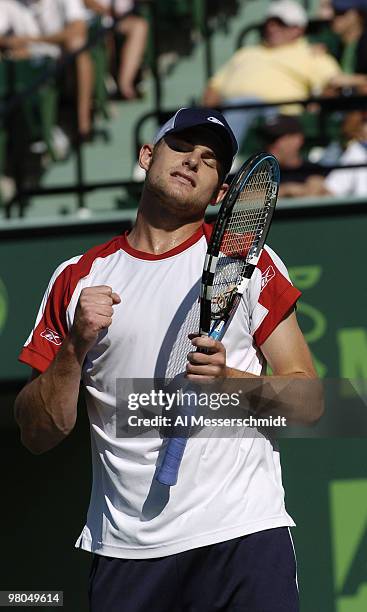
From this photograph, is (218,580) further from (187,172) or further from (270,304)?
(187,172)

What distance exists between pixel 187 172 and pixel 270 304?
0.45 metres

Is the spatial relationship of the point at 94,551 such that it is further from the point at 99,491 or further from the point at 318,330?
the point at 318,330

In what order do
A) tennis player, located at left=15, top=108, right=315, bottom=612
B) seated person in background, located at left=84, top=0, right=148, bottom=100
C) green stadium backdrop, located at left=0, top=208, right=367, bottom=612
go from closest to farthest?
tennis player, located at left=15, top=108, right=315, bottom=612 → green stadium backdrop, located at left=0, top=208, right=367, bottom=612 → seated person in background, located at left=84, top=0, right=148, bottom=100

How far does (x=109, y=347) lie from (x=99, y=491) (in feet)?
1.35

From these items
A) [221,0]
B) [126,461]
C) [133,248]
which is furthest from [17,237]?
[221,0]

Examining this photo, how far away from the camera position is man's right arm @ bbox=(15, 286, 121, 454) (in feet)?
10.3

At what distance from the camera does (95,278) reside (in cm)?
348

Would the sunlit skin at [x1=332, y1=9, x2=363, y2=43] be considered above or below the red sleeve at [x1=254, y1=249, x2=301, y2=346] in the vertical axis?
above

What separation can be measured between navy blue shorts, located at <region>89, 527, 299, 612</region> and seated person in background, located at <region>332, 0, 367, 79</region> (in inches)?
185

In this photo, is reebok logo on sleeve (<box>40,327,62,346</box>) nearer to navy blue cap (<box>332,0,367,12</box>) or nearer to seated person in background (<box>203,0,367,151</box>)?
seated person in background (<box>203,0,367,151</box>)

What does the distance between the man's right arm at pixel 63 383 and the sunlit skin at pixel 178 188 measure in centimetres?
39

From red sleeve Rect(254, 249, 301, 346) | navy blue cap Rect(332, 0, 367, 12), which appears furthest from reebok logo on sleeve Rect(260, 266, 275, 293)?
navy blue cap Rect(332, 0, 367, 12)

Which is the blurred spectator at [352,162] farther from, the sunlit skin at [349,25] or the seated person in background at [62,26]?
the seated person in background at [62,26]

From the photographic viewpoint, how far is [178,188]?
340 centimetres
